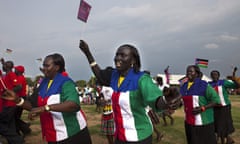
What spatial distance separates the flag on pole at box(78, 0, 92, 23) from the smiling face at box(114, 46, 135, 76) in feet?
4.68

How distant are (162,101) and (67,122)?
4.48 ft

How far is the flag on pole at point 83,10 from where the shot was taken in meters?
4.15

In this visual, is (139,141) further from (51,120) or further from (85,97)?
(85,97)

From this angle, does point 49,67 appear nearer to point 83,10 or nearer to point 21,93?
point 83,10

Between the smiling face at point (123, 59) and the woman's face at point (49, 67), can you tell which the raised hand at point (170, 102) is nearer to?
the smiling face at point (123, 59)

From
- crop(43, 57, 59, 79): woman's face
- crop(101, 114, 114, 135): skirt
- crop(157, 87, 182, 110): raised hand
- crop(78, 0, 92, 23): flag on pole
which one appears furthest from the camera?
crop(101, 114, 114, 135): skirt

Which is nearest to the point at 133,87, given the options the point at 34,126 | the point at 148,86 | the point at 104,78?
the point at 148,86

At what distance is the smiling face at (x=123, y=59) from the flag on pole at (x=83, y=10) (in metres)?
1.43

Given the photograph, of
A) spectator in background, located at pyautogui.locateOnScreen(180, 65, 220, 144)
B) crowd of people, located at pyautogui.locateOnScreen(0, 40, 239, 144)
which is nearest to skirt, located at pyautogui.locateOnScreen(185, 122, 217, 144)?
spectator in background, located at pyautogui.locateOnScreen(180, 65, 220, 144)

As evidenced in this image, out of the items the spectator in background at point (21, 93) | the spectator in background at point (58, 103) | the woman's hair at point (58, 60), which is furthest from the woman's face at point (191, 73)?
the spectator in background at point (21, 93)

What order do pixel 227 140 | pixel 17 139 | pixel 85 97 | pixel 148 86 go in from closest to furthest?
pixel 148 86 < pixel 17 139 < pixel 227 140 < pixel 85 97

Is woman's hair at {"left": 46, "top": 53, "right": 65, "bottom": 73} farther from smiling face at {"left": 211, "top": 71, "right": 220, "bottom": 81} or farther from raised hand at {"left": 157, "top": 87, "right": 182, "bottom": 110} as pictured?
smiling face at {"left": 211, "top": 71, "right": 220, "bottom": 81}

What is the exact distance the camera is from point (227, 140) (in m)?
6.87

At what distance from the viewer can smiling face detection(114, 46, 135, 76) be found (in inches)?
117
